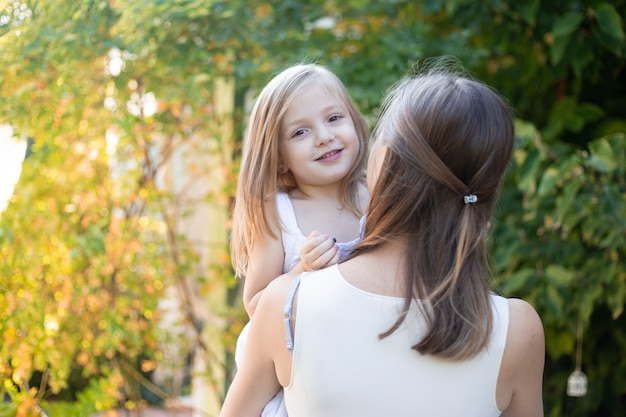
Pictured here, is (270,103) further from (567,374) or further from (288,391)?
(567,374)

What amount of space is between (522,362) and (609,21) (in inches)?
68.9

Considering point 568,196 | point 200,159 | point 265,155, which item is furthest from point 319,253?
point 200,159

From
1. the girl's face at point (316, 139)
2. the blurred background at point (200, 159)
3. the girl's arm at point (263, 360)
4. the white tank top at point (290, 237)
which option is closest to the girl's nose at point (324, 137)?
the girl's face at point (316, 139)

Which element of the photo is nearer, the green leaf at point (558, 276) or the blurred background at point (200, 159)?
the blurred background at point (200, 159)

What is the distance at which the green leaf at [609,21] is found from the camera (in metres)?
2.87

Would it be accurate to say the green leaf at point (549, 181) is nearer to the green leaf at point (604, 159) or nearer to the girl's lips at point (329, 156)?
the green leaf at point (604, 159)

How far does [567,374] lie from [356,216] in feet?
8.02

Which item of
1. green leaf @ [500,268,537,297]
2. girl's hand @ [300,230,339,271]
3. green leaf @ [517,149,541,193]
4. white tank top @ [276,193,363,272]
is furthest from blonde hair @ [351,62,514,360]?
green leaf @ [500,268,537,297]

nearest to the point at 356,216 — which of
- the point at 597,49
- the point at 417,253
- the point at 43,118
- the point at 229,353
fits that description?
the point at 417,253

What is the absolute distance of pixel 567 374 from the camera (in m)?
3.99

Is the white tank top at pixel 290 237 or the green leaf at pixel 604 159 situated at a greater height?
the white tank top at pixel 290 237

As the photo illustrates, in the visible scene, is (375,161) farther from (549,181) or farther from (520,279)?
(520,279)

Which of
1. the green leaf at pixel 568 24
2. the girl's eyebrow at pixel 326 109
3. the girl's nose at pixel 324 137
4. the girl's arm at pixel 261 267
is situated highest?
the girl's eyebrow at pixel 326 109

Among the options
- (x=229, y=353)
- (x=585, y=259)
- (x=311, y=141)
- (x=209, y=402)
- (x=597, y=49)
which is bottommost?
(x=209, y=402)
